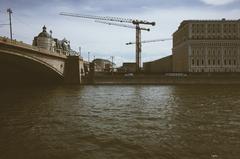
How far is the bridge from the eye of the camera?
48094 mm

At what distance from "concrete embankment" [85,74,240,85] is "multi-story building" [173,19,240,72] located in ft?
121

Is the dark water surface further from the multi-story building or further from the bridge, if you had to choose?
the multi-story building

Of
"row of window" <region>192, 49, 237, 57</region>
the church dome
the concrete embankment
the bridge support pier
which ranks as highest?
the church dome

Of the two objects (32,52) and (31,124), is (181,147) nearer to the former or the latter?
(31,124)

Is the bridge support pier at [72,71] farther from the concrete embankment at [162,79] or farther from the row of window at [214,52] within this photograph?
the row of window at [214,52]

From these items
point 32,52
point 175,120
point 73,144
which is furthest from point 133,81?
point 73,144

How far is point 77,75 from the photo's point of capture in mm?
76625

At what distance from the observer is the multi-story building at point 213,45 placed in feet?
406

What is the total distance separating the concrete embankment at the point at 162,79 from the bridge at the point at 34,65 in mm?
6513

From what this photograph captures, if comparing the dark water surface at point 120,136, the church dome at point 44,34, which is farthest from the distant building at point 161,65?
the dark water surface at point 120,136

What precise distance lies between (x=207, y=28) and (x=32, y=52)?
87.0 m

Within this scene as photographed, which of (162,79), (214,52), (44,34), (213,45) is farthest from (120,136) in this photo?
(213,45)

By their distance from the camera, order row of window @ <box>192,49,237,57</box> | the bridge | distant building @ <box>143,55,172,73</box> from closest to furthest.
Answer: the bridge
row of window @ <box>192,49,237,57</box>
distant building @ <box>143,55,172,73</box>

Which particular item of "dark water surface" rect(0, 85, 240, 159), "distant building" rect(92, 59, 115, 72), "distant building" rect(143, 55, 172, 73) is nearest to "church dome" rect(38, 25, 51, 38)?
"distant building" rect(92, 59, 115, 72)
